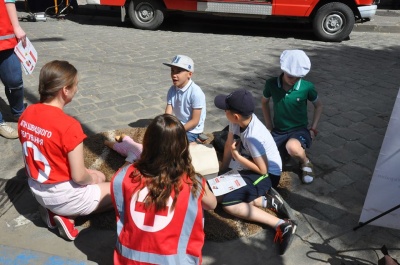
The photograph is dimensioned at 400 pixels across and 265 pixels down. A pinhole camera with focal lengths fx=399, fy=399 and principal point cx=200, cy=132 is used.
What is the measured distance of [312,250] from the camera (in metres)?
2.77

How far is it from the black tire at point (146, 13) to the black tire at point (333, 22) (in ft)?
11.4

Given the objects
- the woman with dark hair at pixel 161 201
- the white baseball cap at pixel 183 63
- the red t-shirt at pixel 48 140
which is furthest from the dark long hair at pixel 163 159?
the white baseball cap at pixel 183 63

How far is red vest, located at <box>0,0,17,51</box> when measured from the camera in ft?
12.5

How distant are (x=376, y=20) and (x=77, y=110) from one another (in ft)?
28.3

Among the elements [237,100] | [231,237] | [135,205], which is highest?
[237,100]

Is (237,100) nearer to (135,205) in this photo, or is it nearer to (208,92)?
(135,205)

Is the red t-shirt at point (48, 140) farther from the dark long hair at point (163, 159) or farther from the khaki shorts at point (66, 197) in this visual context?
the dark long hair at point (163, 159)

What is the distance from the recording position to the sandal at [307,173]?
352 centimetres

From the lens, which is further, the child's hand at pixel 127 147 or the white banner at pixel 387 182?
the child's hand at pixel 127 147

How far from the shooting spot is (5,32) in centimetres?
388

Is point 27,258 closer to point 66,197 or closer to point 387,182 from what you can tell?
point 66,197

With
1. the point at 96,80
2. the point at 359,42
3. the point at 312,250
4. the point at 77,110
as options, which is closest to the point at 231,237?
the point at 312,250

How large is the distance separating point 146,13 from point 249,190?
23.8ft

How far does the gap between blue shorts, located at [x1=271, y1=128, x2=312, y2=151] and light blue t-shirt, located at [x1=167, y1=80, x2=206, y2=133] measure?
2.50ft
